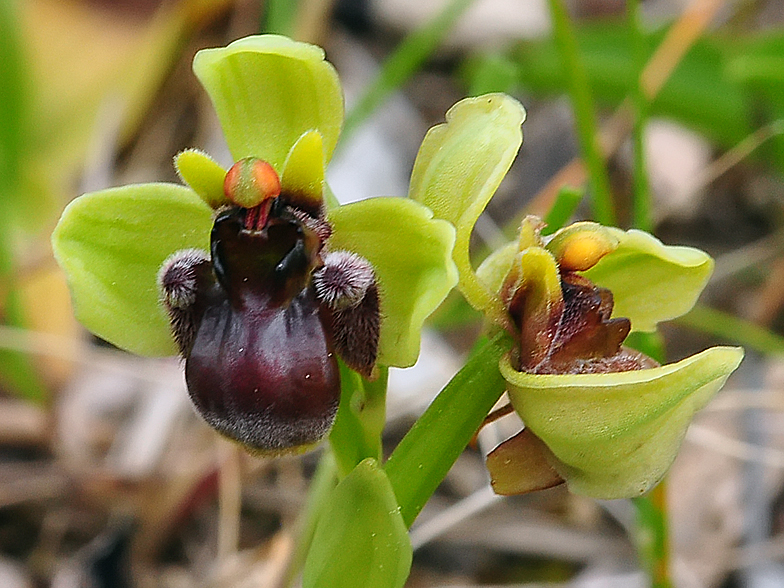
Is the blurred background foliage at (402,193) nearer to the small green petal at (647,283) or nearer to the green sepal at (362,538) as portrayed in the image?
the small green petal at (647,283)

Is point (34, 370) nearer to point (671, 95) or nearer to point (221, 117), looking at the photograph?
point (221, 117)

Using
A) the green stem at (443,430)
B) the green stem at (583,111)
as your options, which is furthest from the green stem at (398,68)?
the green stem at (443,430)

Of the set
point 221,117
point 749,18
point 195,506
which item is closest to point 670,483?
point 195,506

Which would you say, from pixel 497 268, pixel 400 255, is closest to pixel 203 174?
pixel 400 255

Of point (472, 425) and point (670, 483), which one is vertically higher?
point (472, 425)

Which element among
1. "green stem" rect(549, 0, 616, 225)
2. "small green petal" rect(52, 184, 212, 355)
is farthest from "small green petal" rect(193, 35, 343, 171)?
"green stem" rect(549, 0, 616, 225)

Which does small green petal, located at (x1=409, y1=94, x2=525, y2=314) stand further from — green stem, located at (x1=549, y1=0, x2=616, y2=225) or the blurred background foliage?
green stem, located at (x1=549, y1=0, x2=616, y2=225)
